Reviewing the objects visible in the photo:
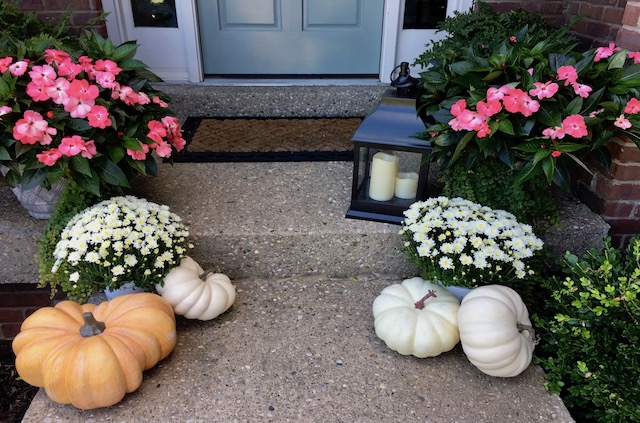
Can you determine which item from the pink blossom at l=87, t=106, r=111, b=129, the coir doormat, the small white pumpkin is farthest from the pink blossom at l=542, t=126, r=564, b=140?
the pink blossom at l=87, t=106, r=111, b=129

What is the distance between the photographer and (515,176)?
1621 millimetres

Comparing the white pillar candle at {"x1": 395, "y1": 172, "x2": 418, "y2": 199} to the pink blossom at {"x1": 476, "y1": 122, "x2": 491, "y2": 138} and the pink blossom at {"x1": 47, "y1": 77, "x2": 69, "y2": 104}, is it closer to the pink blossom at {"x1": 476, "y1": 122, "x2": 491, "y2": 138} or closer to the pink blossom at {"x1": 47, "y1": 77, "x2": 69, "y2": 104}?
the pink blossom at {"x1": 476, "y1": 122, "x2": 491, "y2": 138}

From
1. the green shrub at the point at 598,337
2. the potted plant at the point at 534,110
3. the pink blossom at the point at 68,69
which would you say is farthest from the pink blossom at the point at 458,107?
the pink blossom at the point at 68,69

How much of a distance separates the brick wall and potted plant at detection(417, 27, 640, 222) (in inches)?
68.5

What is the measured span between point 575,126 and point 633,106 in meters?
0.19

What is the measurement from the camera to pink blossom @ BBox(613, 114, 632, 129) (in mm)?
1476

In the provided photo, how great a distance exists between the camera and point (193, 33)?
274cm

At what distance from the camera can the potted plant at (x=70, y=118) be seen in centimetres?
145

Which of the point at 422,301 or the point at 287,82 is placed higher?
the point at 287,82

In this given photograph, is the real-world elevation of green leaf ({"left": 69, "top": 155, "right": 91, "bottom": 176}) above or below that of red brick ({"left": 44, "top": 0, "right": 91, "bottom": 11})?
below

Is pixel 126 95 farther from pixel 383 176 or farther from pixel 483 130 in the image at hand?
pixel 483 130

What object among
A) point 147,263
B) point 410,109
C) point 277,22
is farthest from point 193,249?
point 277,22

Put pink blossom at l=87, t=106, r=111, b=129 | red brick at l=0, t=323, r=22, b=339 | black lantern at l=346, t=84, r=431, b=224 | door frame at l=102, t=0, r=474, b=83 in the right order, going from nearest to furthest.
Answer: pink blossom at l=87, t=106, r=111, b=129
black lantern at l=346, t=84, r=431, b=224
red brick at l=0, t=323, r=22, b=339
door frame at l=102, t=0, r=474, b=83

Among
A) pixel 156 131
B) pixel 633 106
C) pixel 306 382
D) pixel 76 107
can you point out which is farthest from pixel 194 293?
pixel 633 106
